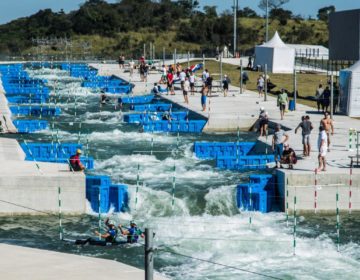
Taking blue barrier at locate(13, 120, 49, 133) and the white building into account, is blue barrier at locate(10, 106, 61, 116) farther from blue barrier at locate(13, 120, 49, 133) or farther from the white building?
the white building

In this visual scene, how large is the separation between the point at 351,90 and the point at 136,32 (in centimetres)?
8781

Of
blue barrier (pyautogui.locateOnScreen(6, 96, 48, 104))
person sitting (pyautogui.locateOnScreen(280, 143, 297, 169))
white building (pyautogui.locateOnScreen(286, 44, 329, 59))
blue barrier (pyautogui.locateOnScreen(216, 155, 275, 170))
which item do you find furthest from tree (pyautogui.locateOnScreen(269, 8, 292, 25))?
person sitting (pyautogui.locateOnScreen(280, 143, 297, 169))

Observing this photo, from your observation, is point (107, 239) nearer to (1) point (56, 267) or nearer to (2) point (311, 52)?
(1) point (56, 267)

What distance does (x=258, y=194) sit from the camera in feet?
88.2

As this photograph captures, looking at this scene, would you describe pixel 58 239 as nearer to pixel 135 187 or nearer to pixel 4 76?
pixel 135 187

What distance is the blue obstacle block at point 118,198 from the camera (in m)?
27.1

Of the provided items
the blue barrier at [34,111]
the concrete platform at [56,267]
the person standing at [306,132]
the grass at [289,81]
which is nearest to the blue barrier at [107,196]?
the person standing at [306,132]

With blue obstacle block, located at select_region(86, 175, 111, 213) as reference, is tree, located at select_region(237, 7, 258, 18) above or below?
above

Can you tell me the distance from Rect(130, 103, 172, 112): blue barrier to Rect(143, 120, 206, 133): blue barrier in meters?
5.20

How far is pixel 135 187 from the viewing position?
2802 centimetres

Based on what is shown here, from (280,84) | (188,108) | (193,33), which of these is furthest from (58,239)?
(193,33)

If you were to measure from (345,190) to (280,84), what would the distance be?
32.6 metres

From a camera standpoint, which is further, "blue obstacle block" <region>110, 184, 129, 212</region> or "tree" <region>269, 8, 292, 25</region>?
"tree" <region>269, 8, 292, 25</region>

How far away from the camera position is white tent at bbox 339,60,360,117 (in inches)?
1565
